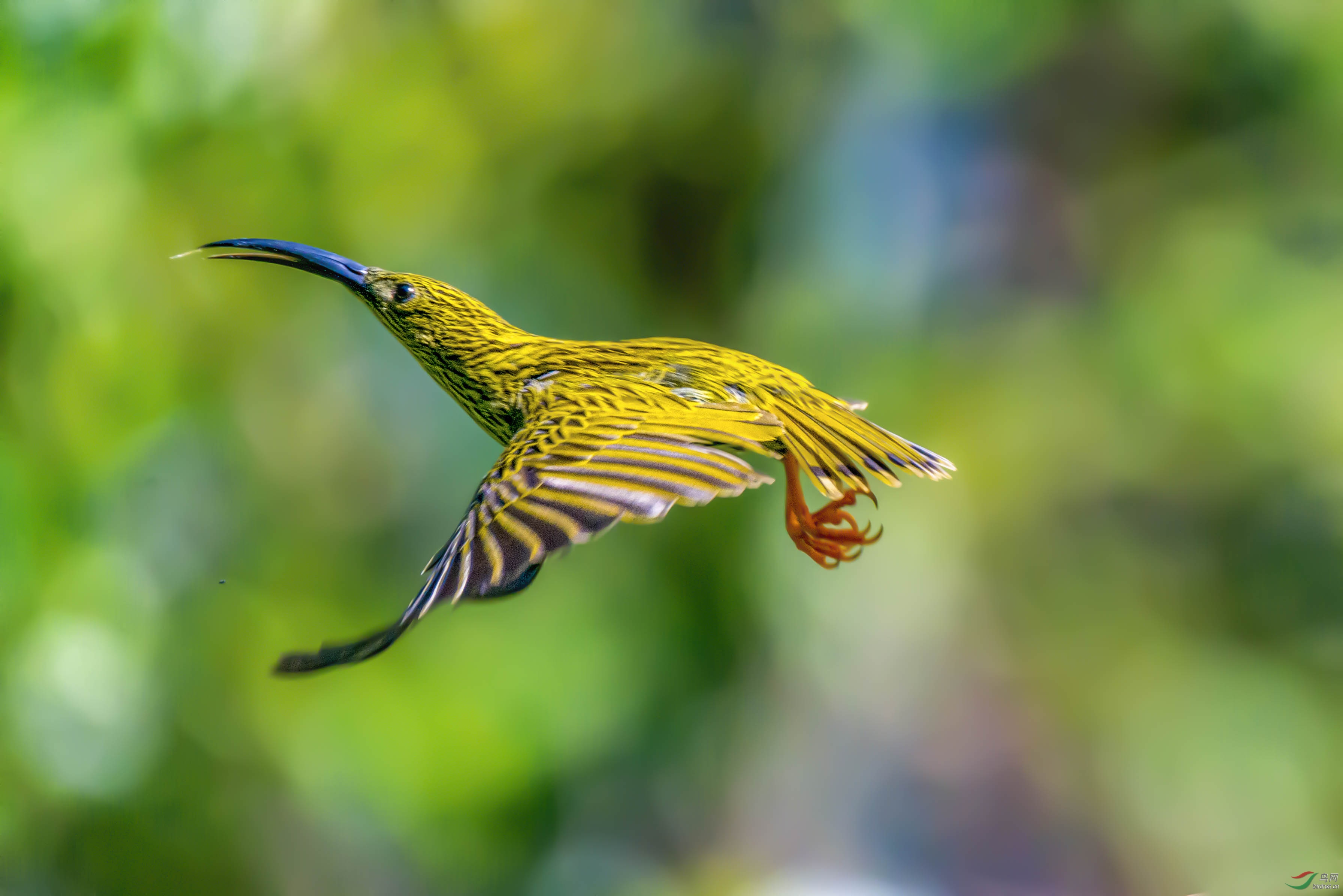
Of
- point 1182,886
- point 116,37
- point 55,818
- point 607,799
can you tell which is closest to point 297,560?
point 55,818

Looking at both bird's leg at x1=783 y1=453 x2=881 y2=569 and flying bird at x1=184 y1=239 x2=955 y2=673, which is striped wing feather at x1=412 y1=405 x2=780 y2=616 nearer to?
flying bird at x1=184 y1=239 x2=955 y2=673

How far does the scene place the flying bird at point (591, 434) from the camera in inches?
36.7

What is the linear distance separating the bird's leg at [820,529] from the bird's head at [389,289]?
512 millimetres

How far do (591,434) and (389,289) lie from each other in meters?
0.46

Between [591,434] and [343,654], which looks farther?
[591,434]

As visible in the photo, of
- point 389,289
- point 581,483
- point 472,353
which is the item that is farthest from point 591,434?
point 389,289

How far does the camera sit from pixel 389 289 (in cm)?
145

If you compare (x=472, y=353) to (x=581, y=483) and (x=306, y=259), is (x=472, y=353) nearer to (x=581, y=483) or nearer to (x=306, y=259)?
(x=306, y=259)

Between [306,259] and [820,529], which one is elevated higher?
[306,259]

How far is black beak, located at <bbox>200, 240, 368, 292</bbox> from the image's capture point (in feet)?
4.53

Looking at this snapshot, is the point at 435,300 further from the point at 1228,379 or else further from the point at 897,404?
the point at 1228,379

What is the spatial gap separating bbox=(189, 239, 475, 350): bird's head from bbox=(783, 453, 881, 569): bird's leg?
1.68 ft

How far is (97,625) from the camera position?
Result: 296cm

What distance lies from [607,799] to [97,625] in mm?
1624
